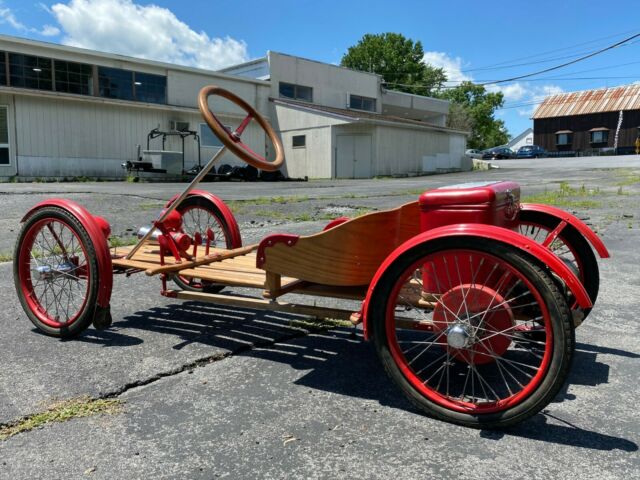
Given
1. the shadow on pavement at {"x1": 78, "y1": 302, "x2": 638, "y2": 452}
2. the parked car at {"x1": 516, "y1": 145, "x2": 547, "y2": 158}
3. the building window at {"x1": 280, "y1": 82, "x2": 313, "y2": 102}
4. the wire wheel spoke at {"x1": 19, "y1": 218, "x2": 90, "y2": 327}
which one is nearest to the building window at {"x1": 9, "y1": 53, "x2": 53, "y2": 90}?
the building window at {"x1": 280, "y1": 82, "x2": 313, "y2": 102}

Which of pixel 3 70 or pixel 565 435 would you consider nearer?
pixel 565 435

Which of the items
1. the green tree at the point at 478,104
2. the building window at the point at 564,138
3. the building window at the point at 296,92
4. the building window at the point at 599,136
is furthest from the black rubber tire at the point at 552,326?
the green tree at the point at 478,104

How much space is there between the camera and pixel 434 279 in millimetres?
2779

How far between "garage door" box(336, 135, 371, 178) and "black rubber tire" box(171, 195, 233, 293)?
81.2 feet

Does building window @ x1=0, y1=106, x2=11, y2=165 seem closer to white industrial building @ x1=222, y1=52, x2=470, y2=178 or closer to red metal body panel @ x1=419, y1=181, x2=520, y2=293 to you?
white industrial building @ x1=222, y1=52, x2=470, y2=178

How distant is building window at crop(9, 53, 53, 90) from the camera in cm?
2191

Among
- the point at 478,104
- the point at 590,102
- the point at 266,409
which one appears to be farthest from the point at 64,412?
the point at 478,104

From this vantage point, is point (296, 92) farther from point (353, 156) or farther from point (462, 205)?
point (462, 205)

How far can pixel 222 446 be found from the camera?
226cm

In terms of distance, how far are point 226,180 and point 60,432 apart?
22.4 meters

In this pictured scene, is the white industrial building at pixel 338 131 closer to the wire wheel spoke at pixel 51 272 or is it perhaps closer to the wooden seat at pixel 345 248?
the wire wheel spoke at pixel 51 272

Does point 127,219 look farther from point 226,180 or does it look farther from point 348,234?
point 226,180

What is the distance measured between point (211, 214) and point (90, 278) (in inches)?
54.7

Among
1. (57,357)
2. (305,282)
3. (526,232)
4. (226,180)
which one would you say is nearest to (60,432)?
(57,357)
